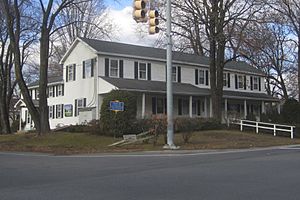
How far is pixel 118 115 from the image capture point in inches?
1193

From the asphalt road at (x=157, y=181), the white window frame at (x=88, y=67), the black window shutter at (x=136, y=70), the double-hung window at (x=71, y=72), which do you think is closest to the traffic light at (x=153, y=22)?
the asphalt road at (x=157, y=181)

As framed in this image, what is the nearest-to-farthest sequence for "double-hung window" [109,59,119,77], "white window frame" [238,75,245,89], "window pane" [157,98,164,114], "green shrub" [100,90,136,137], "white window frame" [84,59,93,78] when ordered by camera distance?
"green shrub" [100,90,136,137], "double-hung window" [109,59,119,77], "white window frame" [84,59,93,78], "window pane" [157,98,164,114], "white window frame" [238,75,245,89]

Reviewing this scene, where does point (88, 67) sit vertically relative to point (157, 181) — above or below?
above

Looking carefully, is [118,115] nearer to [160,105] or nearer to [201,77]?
[160,105]

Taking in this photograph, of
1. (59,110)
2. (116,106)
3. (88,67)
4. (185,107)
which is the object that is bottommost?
(116,106)

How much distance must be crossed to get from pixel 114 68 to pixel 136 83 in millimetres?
2474

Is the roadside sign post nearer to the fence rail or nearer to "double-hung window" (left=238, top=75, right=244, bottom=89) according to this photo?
the fence rail

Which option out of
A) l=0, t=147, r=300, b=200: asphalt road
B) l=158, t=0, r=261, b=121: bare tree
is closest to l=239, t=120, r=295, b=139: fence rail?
l=158, t=0, r=261, b=121: bare tree

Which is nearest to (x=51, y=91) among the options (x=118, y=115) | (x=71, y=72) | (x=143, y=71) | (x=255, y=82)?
(x=71, y=72)

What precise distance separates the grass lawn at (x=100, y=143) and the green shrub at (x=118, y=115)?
0.78 m

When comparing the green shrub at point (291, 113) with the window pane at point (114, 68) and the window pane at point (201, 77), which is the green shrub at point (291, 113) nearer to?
the window pane at point (201, 77)

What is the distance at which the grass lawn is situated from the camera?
25.0m

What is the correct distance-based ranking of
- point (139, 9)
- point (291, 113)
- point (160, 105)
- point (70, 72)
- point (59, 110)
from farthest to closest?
point (59, 110) → point (70, 72) → point (160, 105) → point (291, 113) → point (139, 9)

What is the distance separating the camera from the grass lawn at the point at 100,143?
2505 centimetres
